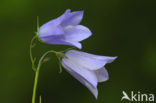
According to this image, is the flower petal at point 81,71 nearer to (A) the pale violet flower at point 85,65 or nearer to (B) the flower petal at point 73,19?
(A) the pale violet flower at point 85,65

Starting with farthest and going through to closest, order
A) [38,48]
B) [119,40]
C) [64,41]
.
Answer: [119,40], [38,48], [64,41]

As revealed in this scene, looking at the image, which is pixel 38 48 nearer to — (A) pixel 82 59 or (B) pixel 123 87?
(B) pixel 123 87

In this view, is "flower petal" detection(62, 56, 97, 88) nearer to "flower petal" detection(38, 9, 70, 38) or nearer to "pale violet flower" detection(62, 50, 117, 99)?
"pale violet flower" detection(62, 50, 117, 99)

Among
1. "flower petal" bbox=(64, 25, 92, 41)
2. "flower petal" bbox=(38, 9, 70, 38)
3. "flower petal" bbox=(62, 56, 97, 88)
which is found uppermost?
"flower petal" bbox=(38, 9, 70, 38)

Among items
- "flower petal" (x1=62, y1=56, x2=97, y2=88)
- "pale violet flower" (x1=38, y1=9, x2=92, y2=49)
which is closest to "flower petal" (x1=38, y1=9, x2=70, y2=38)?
"pale violet flower" (x1=38, y1=9, x2=92, y2=49)

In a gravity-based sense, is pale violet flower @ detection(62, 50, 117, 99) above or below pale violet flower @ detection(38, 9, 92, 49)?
below

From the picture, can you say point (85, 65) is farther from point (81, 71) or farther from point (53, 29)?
point (53, 29)

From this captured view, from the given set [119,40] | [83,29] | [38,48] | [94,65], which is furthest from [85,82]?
[119,40]
